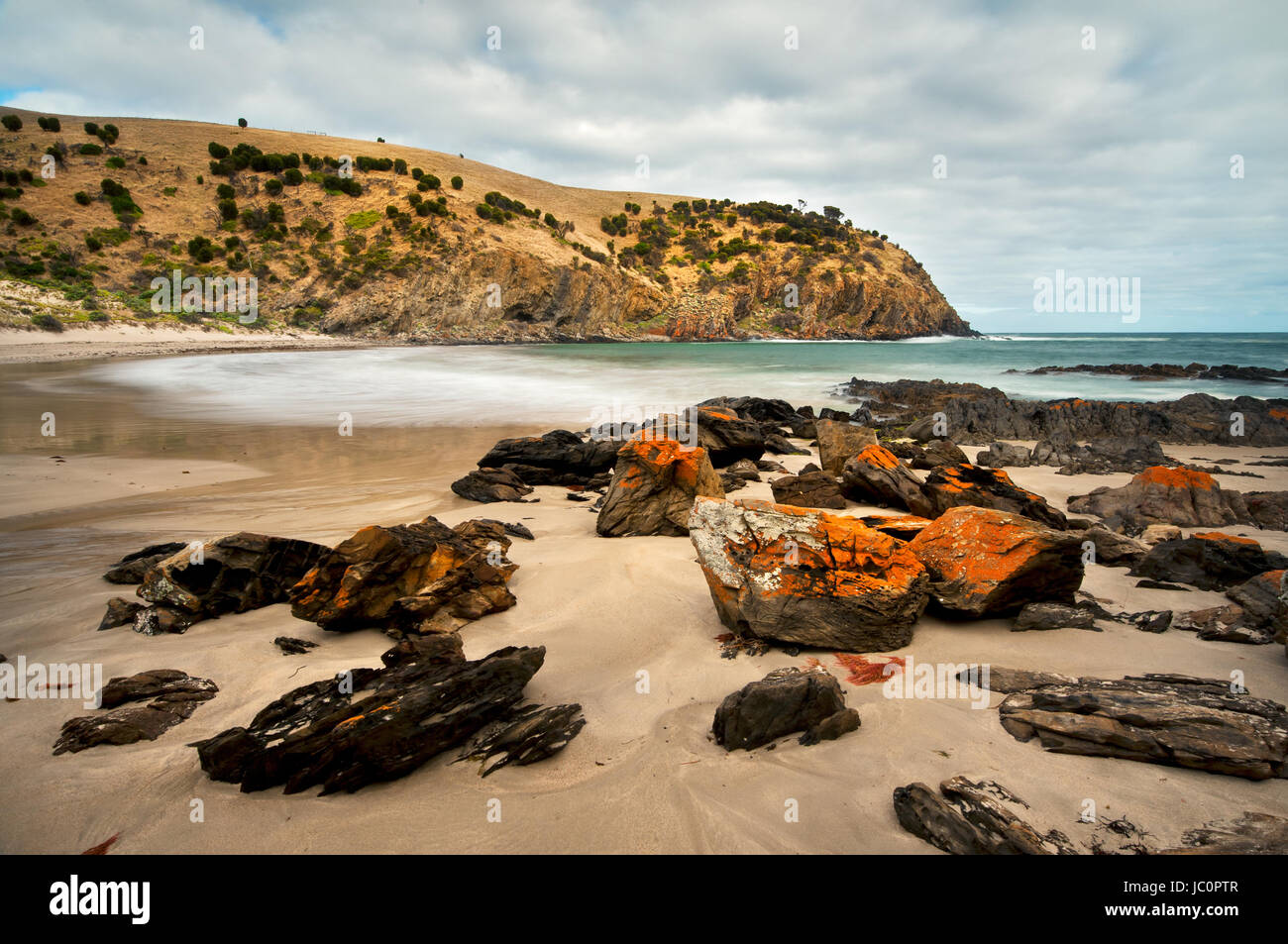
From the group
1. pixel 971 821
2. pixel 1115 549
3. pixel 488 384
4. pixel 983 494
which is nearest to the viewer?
pixel 971 821

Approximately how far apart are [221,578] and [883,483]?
253 inches

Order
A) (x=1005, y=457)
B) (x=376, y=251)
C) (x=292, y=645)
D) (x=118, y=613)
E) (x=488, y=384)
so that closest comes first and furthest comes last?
(x=292, y=645) → (x=118, y=613) → (x=1005, y=457) → (x=488, y=384) → (x=376, y=251)

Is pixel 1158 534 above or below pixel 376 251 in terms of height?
below

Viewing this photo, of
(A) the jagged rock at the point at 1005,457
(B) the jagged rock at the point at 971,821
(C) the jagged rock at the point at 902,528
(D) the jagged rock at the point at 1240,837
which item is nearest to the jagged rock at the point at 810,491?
(C) the jagged rock at the point at 902,528

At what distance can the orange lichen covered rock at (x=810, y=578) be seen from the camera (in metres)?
3.56

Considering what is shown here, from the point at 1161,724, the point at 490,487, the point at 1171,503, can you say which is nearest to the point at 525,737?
the point at 1161,724

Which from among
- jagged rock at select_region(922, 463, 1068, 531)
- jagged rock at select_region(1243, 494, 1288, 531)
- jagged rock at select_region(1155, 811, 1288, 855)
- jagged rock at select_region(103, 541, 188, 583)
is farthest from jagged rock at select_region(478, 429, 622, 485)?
jagged rock at select_region(1243, 494, 1288, 531)

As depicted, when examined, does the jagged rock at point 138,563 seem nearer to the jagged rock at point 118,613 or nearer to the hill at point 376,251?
the jagged rock at point 118,613

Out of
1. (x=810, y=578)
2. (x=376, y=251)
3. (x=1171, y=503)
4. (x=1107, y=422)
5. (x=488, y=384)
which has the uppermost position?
(x=376, y=251)

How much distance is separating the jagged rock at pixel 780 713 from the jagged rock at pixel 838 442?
6.63 meters

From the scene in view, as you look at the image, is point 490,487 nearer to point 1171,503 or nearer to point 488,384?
point 1171,503

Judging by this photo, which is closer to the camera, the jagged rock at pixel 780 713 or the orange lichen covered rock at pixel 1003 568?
A: the jagged rock at pixel 780 713

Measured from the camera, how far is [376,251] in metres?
50.8
